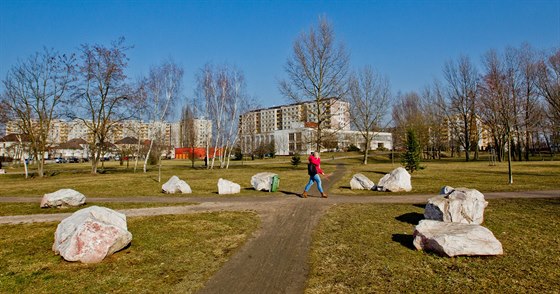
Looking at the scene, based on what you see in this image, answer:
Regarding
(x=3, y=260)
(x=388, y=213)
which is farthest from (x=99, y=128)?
(x=388, y=213)

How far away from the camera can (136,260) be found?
5.89m

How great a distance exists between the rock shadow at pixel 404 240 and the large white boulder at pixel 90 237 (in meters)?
5.81

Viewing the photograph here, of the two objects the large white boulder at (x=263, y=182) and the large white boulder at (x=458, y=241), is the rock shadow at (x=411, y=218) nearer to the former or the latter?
the large white boulder at (x=458, y=241)

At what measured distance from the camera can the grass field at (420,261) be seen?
4484 mm

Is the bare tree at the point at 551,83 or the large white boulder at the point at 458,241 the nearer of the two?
the large white boulder at the point at 458,241

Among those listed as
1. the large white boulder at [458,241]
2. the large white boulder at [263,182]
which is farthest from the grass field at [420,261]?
the large white boulder at [263,182]

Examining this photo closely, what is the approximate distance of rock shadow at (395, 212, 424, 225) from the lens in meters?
8.60

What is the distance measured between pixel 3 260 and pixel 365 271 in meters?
6.84

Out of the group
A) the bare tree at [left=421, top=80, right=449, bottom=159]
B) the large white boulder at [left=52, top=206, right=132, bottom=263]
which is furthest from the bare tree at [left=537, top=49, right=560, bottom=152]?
the large white boulder at [left=52, top=206, right=132, bottom=263]

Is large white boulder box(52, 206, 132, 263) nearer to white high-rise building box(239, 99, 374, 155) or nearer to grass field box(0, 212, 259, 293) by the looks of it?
grass field box(0, 212, 259, 293)

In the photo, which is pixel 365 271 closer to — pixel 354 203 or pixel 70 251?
pixel 70 251

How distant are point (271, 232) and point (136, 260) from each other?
3159mm

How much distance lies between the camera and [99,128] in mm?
31016

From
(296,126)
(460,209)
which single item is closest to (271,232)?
(460,209)
